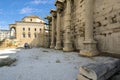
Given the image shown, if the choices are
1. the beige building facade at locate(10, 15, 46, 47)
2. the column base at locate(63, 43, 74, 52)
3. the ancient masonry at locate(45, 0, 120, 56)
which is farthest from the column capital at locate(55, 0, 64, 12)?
the beige building facade at locate(10, 15, 46, 47)

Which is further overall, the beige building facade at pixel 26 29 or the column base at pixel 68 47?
the beige building facade at pixel 26 29

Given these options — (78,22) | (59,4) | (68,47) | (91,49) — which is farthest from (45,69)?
(59,4)

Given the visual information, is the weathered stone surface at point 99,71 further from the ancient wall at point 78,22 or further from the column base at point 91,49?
the ancient wall at point 78,22

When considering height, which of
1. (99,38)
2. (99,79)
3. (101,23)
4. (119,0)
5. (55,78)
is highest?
(119,0)

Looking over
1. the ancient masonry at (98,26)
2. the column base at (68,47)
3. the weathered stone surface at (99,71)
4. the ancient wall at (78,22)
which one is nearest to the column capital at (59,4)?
the ancient wall at (78,22)

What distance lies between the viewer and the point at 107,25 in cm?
684

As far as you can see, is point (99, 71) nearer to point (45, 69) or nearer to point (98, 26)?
point (45, 69)

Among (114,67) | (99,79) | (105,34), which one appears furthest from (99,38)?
(99,79)

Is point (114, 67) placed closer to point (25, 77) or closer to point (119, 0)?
point (25, 77)

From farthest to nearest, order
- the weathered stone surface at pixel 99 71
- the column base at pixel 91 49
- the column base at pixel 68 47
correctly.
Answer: the column base at pixel 68 47 < the column base at pixel 91 49 < the weathered stone surface at pixel 99 71

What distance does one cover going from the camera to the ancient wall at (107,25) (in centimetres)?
618

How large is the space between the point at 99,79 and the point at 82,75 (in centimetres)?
54

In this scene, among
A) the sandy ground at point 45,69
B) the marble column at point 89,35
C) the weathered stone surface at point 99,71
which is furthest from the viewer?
the marble column at point 89,35

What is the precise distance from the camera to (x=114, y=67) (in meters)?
3.53
